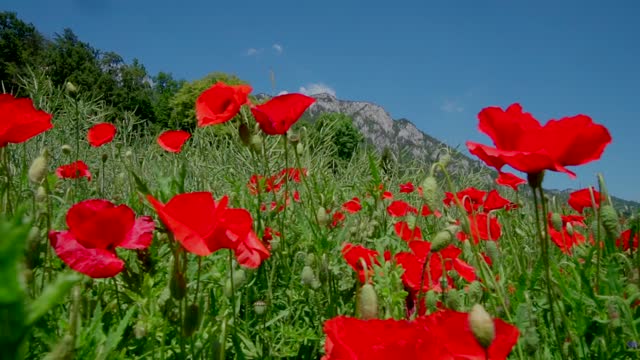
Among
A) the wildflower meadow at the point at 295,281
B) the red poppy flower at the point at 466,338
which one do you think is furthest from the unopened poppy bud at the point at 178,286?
the red poppy flower at the point at 466,338

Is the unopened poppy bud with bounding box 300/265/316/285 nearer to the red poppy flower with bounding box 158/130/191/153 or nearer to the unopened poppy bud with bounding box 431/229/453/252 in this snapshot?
the unopened poppy bud with bounding box 431/229/453/252

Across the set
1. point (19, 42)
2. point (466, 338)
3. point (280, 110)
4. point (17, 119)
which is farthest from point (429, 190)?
point (19, 42)

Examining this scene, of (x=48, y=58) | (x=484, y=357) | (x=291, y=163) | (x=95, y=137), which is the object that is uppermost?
(x=48, y=58)

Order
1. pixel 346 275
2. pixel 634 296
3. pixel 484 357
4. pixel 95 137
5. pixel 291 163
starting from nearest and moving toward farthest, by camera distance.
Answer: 1. pixel 484 357
2. pixel 634 296
3. pixel 346 275
4. pixel 95 137
5. pixel 291 163

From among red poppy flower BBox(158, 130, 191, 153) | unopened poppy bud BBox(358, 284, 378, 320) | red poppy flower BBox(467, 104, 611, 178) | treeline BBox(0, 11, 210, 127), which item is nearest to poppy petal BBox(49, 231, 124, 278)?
unopened poppy bud BBox(358, 284, 378, 320)

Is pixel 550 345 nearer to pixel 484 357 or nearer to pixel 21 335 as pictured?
pixel 484 357

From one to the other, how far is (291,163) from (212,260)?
2.59 m

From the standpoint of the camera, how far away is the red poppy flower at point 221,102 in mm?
1561

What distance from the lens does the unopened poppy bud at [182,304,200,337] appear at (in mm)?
933

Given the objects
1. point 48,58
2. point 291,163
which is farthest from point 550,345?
point 48,58

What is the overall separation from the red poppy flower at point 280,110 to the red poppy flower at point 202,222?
683 millimetres

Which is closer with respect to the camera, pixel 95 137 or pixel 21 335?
pixel 21 335

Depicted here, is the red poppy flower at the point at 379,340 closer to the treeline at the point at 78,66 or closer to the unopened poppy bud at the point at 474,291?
the unopened poppy bud at the point at 474,291

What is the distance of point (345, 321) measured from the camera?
0.63 m
